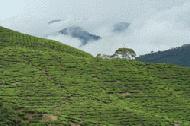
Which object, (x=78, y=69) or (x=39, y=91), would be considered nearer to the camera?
(x=39, y=91)

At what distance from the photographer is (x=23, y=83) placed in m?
99.0

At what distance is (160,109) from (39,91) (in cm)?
2045

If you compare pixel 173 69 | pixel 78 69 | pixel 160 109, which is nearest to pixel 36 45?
pixel 78 69

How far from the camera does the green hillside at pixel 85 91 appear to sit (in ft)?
279

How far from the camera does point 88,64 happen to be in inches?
4562

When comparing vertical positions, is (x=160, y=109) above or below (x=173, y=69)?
below

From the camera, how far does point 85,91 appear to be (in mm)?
99875

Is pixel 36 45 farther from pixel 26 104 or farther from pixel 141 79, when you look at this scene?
pixel 26 104

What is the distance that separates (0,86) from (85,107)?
622 inches

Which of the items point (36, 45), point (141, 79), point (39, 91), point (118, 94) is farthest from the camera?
point (36, 45)

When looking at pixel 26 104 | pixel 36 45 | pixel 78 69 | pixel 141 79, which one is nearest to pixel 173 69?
pixel 141 79

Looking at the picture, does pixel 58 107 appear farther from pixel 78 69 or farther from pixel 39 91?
pixel 78 69

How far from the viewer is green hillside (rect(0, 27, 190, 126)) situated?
8512cm

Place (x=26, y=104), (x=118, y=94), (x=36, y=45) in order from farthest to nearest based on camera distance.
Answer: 1. (x=36, y=45)
2. (x=118, y=94)
3. (x=26, y=104)
